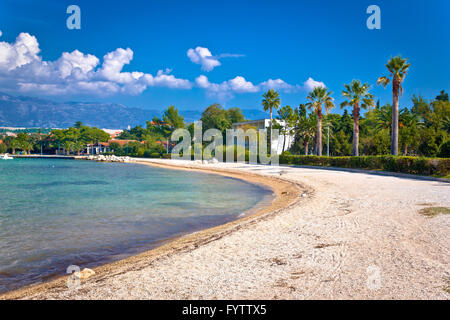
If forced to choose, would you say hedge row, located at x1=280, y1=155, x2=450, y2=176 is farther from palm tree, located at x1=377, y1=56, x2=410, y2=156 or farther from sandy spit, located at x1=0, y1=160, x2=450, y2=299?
sandy spit, located at x1=0, y1=160, x2=450, y2=299

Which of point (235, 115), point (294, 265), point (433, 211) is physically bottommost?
point (294, 265)

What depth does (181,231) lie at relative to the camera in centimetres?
1116

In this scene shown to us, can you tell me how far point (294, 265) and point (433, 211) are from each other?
6991mm

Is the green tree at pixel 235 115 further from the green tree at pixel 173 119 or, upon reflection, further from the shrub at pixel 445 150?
the shrub at pixel 445 150

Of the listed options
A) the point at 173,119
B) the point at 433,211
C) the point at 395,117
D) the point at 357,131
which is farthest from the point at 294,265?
the point at 173,119

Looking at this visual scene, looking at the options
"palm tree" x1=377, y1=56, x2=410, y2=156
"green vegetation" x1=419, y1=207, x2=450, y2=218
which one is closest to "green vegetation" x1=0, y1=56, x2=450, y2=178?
"palm tree" x1=377, y1=56, x2=410, y2=156

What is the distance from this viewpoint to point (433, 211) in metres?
10.7

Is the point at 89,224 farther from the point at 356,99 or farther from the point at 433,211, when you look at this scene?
the point at 356,99

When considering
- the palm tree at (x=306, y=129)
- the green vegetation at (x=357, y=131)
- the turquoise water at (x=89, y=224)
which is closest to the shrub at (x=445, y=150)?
the green vegetation at (x=357, y=131)

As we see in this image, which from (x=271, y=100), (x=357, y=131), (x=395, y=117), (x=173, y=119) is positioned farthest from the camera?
(x=173, y=119)

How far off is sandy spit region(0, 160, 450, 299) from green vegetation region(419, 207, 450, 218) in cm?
38
